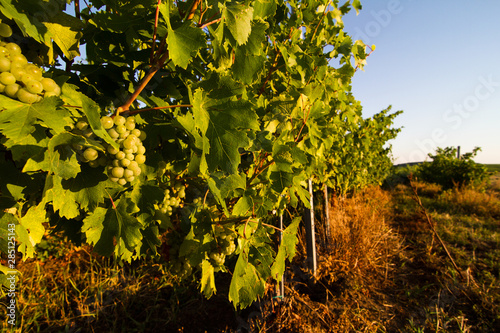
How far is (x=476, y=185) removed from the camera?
855 cm

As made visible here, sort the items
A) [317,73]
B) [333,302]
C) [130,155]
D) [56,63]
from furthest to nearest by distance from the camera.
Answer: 1. [333,302]
2. [317,73]
3. [56,63]
4. [130,155]

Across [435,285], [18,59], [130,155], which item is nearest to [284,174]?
[130,155]

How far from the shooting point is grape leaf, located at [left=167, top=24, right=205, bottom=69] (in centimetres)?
80

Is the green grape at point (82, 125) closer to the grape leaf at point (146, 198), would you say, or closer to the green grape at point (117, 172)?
the green grape at point (117, 172)

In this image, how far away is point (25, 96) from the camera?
713mm

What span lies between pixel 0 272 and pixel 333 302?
2.92 meters

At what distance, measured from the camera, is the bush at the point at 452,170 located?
865cm

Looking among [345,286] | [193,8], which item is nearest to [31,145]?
[193,8]

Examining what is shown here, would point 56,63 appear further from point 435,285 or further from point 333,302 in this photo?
point 435,285

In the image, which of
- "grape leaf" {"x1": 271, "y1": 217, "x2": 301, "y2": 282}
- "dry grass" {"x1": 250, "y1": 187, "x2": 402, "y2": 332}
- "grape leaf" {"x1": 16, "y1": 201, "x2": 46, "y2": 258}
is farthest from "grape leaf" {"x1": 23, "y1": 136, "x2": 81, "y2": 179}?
"dry grass" {"x1": 250, "y1": 187, "x2": 402, "y2": 332}

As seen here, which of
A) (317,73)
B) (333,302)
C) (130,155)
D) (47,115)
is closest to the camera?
(47,115)

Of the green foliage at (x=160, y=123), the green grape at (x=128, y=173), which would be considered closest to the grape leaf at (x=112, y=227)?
the green foliage at (x=160, y=123)

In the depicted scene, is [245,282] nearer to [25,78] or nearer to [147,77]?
[147,77]

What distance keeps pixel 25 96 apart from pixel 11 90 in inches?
1.3
